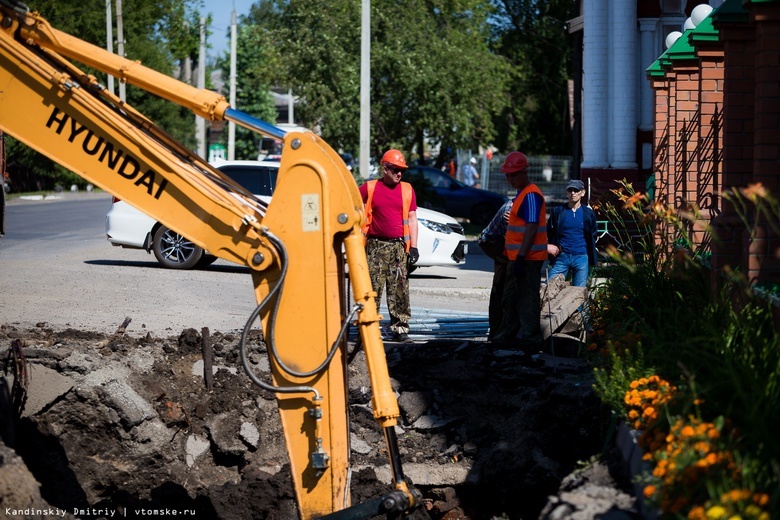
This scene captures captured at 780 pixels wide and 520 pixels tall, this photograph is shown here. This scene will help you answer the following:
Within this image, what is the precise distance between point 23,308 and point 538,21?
115 feet

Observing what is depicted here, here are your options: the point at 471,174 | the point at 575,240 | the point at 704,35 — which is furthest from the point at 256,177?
the point at 471,174

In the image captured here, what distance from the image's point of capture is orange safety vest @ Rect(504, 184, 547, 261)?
9.26m

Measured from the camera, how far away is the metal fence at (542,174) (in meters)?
35.0

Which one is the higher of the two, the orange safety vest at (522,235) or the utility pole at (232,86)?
the utility pole at (232,86)

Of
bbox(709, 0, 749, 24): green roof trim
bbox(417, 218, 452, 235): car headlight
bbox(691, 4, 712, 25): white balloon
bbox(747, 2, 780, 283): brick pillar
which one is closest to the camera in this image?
bbox(747, 2, 780, 283): brick pillar

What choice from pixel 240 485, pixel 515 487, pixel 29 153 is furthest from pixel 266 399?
pixel 29 153

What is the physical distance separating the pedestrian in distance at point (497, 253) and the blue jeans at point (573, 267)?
1.34m

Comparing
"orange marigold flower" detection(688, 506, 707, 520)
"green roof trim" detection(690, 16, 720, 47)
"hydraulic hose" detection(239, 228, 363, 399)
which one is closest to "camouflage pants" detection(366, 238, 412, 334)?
"green roof trim" detection(690, 16, 720, 47)

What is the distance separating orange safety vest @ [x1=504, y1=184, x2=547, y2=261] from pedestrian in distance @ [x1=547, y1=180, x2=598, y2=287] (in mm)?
1783

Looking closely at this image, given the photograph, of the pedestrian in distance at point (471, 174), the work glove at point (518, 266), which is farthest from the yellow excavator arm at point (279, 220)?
the pedestrian in distance at point (471, 174)

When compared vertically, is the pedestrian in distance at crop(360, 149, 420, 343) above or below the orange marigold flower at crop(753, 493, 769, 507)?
above

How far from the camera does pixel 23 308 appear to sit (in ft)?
38.7

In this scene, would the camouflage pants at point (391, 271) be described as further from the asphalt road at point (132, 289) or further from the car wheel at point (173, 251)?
the car wheel at point (173, 251)

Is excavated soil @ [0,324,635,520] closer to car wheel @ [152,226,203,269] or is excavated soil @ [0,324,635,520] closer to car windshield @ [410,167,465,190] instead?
car wheel @ [152,226,203,269]
